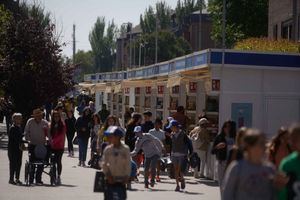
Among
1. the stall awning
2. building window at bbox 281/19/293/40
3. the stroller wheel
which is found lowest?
the stroller wheel

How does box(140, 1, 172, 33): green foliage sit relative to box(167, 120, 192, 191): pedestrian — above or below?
above

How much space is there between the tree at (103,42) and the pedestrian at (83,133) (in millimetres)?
122653

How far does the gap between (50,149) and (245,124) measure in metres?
6.66

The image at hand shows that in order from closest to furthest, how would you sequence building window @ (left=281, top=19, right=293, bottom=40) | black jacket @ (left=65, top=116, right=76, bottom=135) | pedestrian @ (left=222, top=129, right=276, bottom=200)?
pedestrian @ (left=222, top=129, right=276, bottom=200) < black jacket @ (left=65, top=116, right=76, bottom=135) < building window @ (left=281, top=19, right=293, bottom=40)

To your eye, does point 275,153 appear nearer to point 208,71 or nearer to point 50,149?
point 50,149

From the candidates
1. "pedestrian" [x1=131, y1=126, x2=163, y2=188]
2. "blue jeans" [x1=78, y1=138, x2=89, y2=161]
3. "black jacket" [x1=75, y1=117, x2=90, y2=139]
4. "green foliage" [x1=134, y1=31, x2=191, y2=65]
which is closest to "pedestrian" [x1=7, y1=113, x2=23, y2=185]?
"pedestrian" [x1=131, y1=126, x2=163, y2=188]

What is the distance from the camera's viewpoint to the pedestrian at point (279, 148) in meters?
10.1

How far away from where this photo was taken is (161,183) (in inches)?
797

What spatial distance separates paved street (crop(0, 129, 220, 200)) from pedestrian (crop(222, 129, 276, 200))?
26.0 ft

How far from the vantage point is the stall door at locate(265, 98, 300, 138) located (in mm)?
23375

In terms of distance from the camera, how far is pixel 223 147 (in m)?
13.7

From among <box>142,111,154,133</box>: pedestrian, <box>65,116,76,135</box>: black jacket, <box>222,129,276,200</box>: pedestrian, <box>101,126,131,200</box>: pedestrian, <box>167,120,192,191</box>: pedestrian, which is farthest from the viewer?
<box>65,116,76,135</box>: black jacket

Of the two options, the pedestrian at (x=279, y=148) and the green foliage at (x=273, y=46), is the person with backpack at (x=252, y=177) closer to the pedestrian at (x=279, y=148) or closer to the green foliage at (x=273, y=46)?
the pedestrian at (x=279, y=148)

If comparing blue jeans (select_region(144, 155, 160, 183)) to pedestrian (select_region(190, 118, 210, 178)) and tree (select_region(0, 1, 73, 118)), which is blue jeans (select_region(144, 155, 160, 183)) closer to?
pedestrian (select_region(190, 118, 210, 178))
